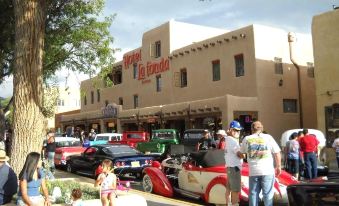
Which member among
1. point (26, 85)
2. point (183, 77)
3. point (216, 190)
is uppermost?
point (183, 77)

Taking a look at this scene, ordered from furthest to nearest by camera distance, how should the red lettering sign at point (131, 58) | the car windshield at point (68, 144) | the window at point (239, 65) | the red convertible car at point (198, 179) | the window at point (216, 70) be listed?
the red lettering sign at point (131, 58), the window at point (216, 70), the window at point (239, 65), the car windshield at point (68, 144), the red convertible car at point (198, 179)

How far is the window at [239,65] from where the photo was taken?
95.2 ft

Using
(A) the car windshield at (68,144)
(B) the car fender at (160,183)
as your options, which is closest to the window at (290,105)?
(A) the car windshield at (68,144)

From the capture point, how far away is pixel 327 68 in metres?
23.1

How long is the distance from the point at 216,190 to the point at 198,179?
933 mm

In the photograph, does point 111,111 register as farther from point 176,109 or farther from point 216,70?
point 216,70

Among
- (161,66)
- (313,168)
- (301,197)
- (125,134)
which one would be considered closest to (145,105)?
(161,66)

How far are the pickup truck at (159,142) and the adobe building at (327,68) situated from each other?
7.41m

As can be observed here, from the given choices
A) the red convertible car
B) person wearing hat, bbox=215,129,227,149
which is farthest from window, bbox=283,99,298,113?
the red convertible car

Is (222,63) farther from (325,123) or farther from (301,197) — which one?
(301,197)

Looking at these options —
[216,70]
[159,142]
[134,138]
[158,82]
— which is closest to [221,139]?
[159,142]

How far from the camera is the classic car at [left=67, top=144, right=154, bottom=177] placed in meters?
15.1

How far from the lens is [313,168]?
1429 cm

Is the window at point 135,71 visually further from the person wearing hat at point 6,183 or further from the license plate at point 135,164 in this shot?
the person wearing hat at point 6,183
